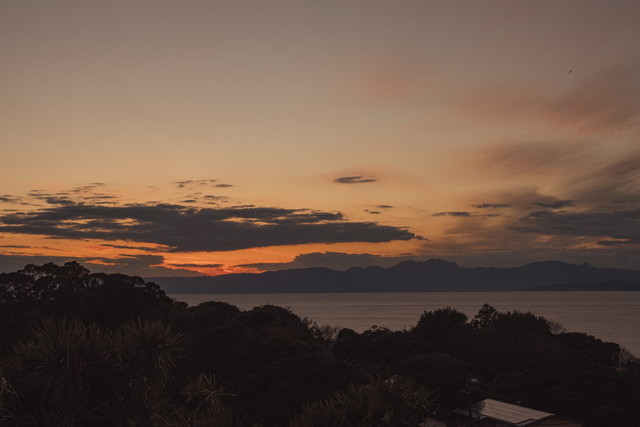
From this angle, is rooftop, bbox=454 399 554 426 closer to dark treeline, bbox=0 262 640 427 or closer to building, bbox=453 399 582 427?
building, bbox=453 399 582 427

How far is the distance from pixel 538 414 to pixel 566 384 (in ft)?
73.9

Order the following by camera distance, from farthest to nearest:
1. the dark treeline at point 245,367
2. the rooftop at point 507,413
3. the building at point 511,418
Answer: the rooftop at point 507,413
the building at point 511,418
the dark treeline at point 245,367

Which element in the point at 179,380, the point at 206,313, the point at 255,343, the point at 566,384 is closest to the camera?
the point at 179,380

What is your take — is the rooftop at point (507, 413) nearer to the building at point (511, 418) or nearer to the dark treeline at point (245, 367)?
the building at point (511, 418)

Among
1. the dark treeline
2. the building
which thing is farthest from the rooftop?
the dark treeline

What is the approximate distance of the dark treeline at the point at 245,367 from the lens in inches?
561

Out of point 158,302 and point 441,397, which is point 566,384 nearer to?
point 441,397

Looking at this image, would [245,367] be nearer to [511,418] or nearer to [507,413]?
[507,413]

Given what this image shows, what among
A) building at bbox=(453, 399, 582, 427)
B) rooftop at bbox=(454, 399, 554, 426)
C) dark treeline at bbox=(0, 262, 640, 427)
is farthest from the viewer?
rooftop at bbox=(454, 399, 554, 426)

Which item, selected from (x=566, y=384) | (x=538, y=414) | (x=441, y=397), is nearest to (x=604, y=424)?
(x=566, y=384)

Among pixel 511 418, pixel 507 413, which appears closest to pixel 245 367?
pixel 507 413

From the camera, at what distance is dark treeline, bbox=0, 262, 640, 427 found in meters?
14.3

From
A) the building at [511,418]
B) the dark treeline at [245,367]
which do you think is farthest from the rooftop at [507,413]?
the dark treeline at [245,367]

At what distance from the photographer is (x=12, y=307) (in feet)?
193
